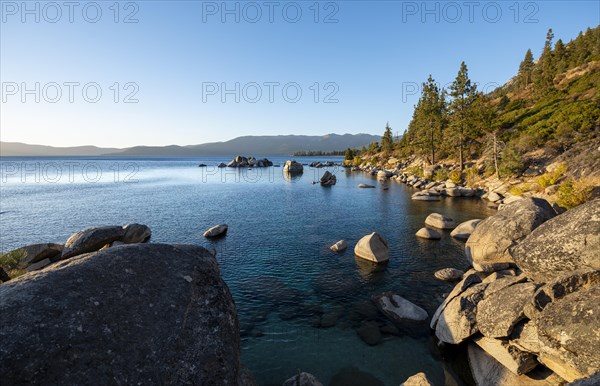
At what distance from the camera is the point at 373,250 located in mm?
24125

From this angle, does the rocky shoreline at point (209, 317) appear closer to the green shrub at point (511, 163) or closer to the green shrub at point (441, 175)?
the green shrub at point (511, 163)

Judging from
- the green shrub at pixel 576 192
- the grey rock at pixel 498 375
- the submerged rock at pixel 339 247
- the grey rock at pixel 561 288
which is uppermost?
the green shrub at pixel 576 192

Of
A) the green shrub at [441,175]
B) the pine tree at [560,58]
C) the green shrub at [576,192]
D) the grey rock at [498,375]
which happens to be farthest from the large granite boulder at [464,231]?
the pine tree at [560,58]

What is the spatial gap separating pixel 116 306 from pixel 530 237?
747 inches

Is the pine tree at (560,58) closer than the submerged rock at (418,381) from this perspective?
No

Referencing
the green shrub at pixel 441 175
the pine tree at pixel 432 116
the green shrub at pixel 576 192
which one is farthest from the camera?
the pine tree at pixel 432 116

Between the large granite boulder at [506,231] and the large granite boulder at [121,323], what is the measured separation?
765 inches

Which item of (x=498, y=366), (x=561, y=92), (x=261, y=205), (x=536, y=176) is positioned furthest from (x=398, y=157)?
(x=498, y=366)

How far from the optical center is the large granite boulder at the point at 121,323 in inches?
222

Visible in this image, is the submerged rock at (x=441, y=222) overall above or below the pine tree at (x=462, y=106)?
below

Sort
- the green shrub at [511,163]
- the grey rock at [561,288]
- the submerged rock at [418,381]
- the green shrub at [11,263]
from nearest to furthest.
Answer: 1. the submerged rock at [418,381]
2. the grey rock at [561,288]
3. the green shrub at [11,263]
4. the green shrub at [511,163]

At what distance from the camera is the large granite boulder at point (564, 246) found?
41.0 ft

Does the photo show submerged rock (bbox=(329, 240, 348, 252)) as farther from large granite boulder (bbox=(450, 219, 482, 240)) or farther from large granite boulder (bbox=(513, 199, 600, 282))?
large granite boulder (bbox=(513, 199, 600, 282))

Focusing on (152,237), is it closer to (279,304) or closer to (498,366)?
(279,304)
